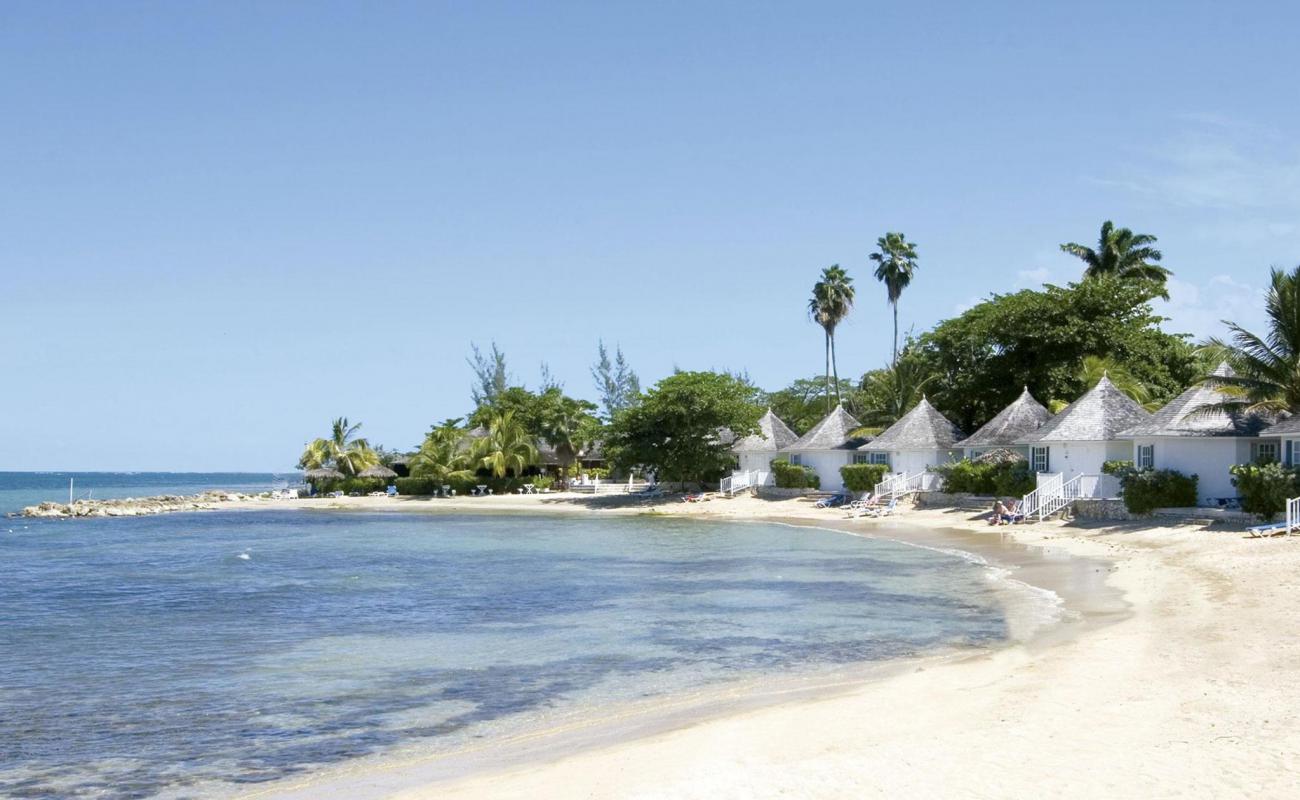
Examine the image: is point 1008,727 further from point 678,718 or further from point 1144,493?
point 1144,493

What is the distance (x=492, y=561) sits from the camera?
30.5m

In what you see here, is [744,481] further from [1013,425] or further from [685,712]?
[685,712]

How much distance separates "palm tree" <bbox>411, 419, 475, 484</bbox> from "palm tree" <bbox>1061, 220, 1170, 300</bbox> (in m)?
39.8

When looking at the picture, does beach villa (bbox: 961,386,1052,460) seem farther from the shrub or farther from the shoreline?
the shrub

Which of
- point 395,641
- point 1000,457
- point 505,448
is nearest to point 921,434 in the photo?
point 1000,457

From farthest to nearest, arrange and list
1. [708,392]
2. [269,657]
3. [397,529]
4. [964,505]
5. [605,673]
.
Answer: [708,392] → [397,529] → [964,505] → [269,657] → [605,673]

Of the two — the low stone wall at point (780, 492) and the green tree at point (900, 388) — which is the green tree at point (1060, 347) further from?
the low stone wall at point (780, 492)

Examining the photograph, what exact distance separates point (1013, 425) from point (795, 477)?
12946 millimetres

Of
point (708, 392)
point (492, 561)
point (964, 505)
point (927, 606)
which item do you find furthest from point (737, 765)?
point (708, 392)

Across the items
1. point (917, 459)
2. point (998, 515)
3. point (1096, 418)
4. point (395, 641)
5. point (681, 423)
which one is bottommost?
point (395, 641)

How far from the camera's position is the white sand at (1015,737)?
Answer: 7992mm

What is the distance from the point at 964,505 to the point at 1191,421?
1058cm

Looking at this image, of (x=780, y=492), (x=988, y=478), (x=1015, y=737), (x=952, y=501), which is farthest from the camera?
(x=780, y=492)

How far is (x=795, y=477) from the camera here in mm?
52750
